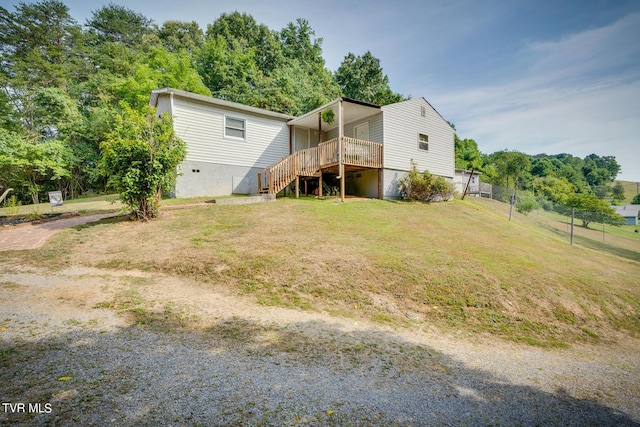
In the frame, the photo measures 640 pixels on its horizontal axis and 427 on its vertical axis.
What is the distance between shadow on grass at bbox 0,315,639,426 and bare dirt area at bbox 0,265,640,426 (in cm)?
1

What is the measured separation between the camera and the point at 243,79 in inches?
1045

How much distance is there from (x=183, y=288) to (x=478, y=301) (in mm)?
5756

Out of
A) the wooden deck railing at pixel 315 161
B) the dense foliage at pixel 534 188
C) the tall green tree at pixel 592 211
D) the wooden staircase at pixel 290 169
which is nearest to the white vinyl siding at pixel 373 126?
the wooden deck railing at pixel 315 161

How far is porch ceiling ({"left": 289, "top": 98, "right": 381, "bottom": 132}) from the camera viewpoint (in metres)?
13.4

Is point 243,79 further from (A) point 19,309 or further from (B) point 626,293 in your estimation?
(B) point 626,293

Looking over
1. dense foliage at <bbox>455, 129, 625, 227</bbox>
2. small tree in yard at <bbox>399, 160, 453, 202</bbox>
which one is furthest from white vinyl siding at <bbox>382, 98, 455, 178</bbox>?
dense foliage at <bbox>455, 129, 625, 227</bbox>

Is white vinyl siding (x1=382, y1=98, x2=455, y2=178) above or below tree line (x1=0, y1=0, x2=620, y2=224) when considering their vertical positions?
below

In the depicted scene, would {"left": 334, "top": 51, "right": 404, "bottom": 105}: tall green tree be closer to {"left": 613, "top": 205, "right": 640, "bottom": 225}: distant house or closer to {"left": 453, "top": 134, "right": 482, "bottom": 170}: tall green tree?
{"left": 453, "top": 134, "right": 482, "bottom": 170}: tall green tree

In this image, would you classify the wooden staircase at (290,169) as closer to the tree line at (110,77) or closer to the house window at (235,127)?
the house window at (235,127)

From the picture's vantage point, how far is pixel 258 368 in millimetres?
2898

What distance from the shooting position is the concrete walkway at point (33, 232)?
A: 6.86 m

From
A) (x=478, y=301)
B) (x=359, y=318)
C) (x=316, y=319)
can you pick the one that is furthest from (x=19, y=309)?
(x=478, y=301)

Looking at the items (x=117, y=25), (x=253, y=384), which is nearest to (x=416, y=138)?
(x=253, y=384)

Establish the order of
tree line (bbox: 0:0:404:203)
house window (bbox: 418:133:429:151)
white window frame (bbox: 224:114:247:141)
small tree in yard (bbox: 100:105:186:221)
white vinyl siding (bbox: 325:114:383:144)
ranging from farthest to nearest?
tree line (bbox: 0:0:404:203), house window (bbox: 418:133:429:151), white vinyl siding (bbox: 325:114:383:144), white window frame (bbox: 224:114:247:141), small tree in yard (bbox: 100:105:186:221)
